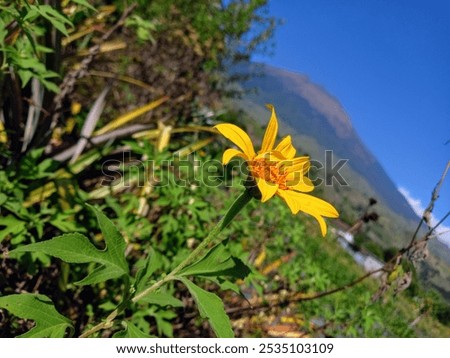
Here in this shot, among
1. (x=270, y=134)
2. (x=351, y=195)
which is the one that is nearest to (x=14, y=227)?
(x=270, y=134)

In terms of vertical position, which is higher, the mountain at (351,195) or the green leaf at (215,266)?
the mountain at (351,195)

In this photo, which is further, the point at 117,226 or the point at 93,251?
the point at 117,226

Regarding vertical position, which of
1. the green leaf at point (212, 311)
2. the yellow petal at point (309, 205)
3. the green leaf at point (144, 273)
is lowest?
the green leaf at point (144, 273)

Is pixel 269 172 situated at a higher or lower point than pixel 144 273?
higher

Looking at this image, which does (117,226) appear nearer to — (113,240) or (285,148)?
(113,240)

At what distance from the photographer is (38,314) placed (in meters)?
0.92

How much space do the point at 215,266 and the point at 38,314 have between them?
1.27 feet

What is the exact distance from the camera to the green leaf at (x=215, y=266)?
0.92m

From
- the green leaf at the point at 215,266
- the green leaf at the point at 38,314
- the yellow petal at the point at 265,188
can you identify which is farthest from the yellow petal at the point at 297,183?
the green leaf at the point at 38,314

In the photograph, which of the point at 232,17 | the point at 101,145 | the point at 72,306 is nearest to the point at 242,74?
the point at 232,17

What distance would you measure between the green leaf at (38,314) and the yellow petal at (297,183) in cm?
58

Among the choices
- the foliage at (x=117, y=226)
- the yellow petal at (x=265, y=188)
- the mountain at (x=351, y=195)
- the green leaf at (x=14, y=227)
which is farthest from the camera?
the mountain at (x=351, y=195)

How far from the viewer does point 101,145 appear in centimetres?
243

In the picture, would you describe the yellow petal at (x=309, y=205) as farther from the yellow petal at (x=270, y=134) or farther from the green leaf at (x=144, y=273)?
the green leaf at (x=144, y=273)
